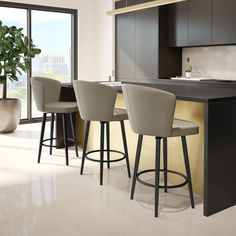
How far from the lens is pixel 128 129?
4172mm

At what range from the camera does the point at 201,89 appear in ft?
12.1

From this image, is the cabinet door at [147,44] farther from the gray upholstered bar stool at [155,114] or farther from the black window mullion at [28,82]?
the gray upholstered bar stool at [155,114]

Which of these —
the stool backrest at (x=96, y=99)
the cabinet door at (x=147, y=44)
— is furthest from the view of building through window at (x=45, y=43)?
the stool backrest at (x=96, y=99)

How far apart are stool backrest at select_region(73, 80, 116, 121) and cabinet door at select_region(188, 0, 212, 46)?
117 inches

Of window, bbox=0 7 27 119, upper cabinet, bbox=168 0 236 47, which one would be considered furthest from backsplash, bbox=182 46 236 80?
window, bbox=0 7 27 119

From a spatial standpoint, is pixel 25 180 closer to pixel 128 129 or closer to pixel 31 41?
pixel 128 129

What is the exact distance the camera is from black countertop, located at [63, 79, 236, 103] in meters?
2.88

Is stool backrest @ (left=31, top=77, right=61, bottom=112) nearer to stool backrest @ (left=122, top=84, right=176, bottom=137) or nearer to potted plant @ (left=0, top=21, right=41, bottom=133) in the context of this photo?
stool backrest @ (left=122, top=84, right=176, bottom=137)

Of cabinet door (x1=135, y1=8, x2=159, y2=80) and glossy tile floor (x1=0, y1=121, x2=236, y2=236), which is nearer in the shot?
glossy tile floor (x1=0, y1=121, x2=236, y2=236)

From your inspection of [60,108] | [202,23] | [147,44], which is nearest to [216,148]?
[60,108]

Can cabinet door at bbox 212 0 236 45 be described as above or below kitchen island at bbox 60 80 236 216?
above

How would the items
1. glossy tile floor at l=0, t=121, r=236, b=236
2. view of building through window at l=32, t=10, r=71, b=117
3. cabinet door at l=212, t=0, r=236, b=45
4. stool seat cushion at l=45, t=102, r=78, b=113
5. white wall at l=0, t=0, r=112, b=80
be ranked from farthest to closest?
white wall at l=0, t=0, r=112, b=80
view of building through window at l=32, t=10, r=71, b=117
cabinet door at l=212, t=0, r=236, b=45
stool seat cushion at l=45, t=102, r=78, b=113
glossy tile floor at l=0, t=121, r=236, b=236

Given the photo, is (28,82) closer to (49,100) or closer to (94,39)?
(94,39)

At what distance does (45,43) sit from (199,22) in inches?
124
